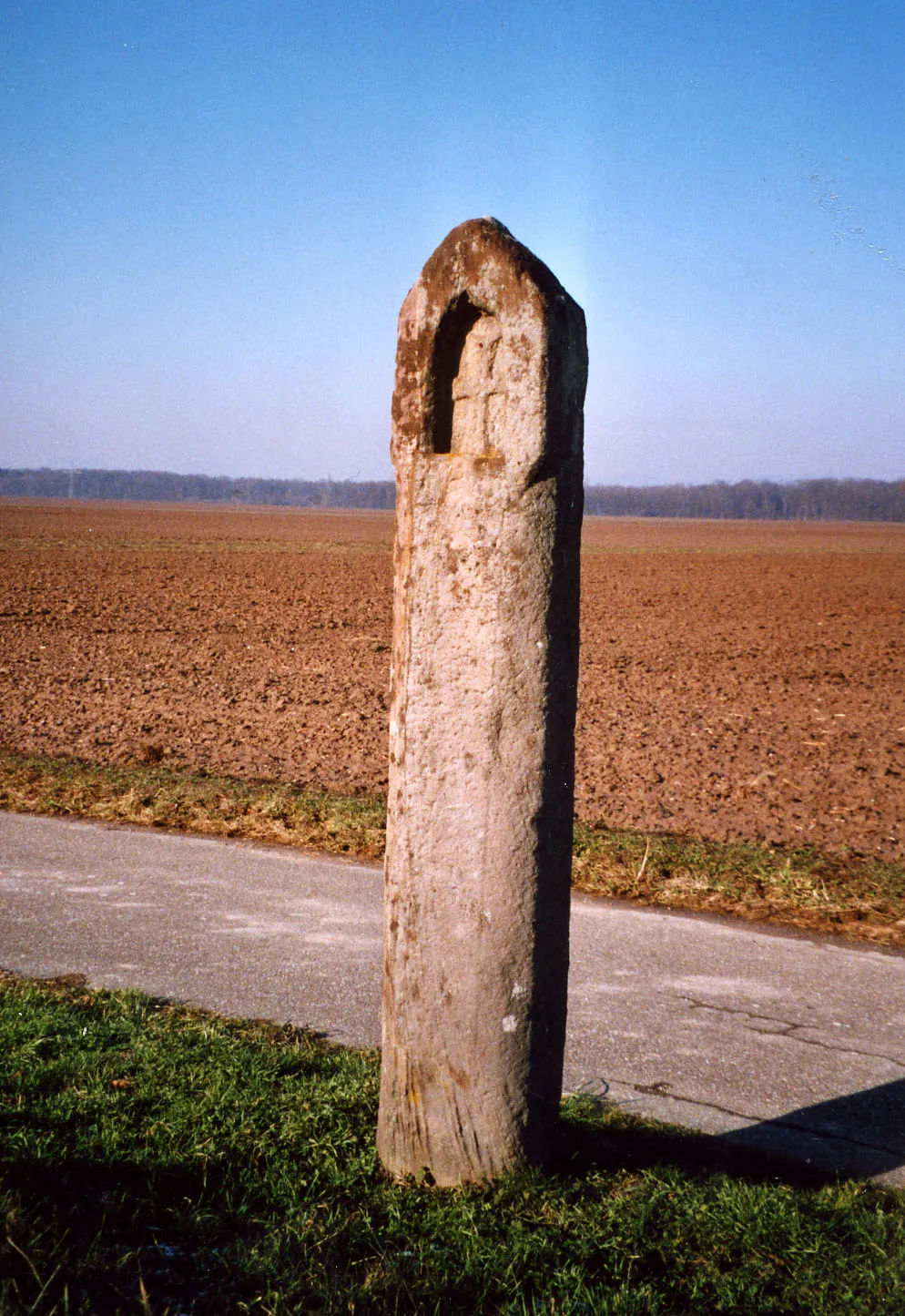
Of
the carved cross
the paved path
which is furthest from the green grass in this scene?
the carved cross

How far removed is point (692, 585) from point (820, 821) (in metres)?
26.4

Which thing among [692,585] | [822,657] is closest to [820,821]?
[822,657]

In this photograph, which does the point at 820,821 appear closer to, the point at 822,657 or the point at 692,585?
the point at 822,657

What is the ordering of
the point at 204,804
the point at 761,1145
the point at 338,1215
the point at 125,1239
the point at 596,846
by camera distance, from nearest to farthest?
the point at 125,1239 → the point at 338,1215 → the point at 761,1145 → the point at 596,846 → the point at 204,804

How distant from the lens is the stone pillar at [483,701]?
3104 mm

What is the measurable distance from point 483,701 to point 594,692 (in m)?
10.4

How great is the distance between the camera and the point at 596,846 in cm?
710

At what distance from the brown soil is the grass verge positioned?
1.94ft

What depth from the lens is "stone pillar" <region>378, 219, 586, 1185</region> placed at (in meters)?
3.10

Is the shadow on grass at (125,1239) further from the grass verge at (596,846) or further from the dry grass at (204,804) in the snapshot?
the dry grass at (204,804)

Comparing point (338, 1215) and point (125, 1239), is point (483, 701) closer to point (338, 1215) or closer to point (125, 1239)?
point (338, 1215)

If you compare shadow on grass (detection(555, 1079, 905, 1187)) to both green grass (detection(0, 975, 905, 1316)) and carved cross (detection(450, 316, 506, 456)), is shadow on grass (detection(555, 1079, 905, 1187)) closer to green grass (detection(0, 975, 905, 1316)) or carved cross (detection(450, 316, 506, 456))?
green grass (detection(0, 975, 905, 1316))

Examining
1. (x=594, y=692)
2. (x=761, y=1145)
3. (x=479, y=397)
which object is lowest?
(x=761, y=1145)

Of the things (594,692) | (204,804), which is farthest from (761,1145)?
(594,692)
